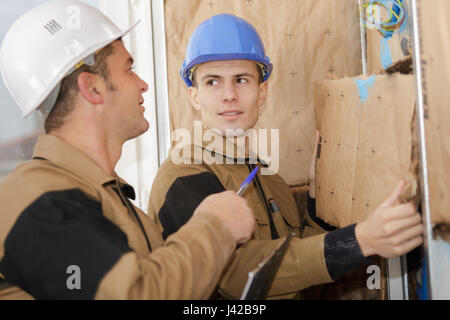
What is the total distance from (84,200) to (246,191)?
59 cm

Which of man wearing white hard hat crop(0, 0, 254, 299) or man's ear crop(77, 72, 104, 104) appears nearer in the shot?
man wearing white hard hat crop(0, 0, 254, 299)

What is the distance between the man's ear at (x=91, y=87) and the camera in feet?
3.20

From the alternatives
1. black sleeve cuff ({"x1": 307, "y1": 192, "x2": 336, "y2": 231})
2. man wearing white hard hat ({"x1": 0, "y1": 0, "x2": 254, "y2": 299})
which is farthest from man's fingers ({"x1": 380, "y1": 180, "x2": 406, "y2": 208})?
black sleeve cuff ({"x1": 307, "y1": 192, "x2": 336, "y2": 231})

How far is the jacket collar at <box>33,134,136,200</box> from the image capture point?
0.91m

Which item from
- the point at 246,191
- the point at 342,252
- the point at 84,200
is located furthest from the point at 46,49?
the point at 342,252

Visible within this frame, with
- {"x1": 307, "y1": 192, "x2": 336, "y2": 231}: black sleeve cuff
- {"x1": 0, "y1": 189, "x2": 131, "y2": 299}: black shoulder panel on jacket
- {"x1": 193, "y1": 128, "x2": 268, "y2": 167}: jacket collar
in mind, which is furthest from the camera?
{"x1": 307, "y1": 192, "x2": 336, "y2": 231}: black sleeve cuff

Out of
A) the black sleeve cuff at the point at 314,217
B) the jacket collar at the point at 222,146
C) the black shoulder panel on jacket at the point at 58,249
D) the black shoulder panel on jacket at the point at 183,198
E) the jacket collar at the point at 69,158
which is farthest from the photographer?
the black sleeve cuff at the point at 314,217

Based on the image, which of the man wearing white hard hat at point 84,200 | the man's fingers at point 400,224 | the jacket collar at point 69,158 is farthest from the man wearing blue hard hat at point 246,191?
the jacket collar at point 69,158

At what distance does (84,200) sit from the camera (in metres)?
0.82

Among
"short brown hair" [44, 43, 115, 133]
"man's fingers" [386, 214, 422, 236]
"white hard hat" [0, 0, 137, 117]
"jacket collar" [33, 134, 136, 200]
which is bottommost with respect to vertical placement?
"man's fingers" [386, 214, 422, 236]

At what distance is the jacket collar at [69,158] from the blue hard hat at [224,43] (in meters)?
0.57

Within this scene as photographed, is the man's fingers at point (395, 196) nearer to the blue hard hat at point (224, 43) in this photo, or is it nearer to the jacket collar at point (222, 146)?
the jacket collar at point (222, 146)

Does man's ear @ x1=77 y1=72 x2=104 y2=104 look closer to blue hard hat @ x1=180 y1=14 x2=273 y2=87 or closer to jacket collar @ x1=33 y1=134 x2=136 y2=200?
jacket collar @ x1=33 y1=134 x2=136 y2=200
